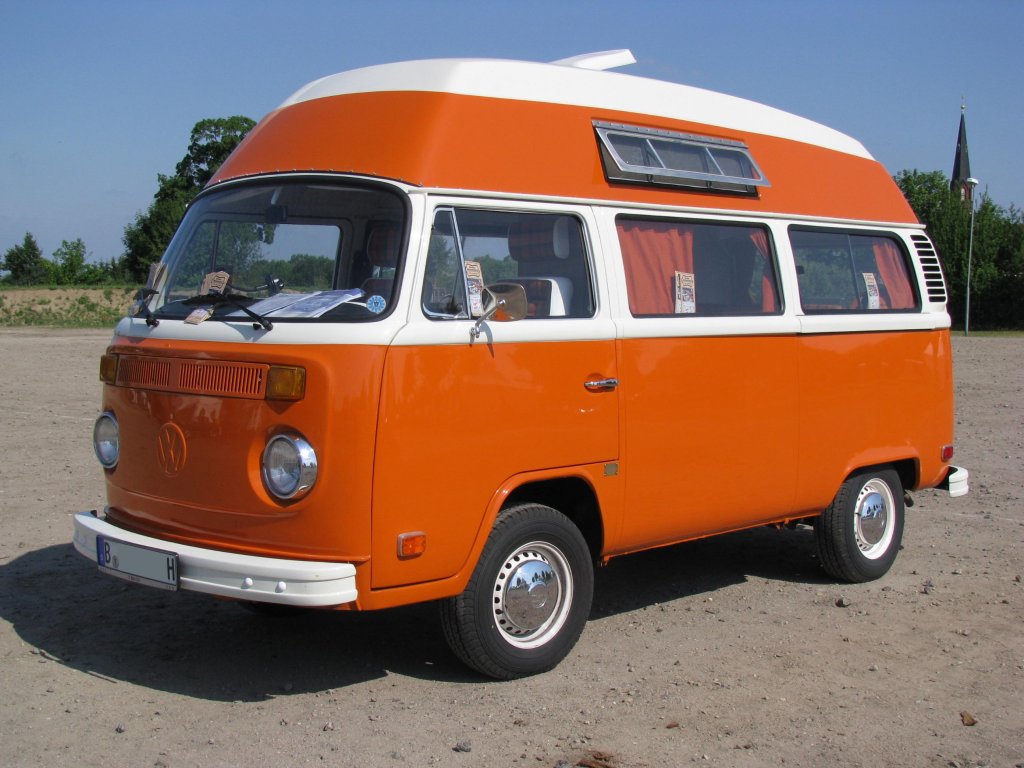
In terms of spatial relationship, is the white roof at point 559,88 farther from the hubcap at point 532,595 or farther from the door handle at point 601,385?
the hubcap at point 532,595

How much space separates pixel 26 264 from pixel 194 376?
314 feet

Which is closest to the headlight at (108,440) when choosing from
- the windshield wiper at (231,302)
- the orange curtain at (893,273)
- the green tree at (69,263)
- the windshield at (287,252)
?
the windshield at (287,252)

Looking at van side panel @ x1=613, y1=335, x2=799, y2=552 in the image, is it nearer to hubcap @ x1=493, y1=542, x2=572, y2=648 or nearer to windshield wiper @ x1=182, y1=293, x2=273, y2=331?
hubcap @ x1=493, y1=542, x2=572, y2=648

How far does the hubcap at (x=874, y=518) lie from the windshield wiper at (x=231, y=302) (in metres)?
4.31

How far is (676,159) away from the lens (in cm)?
617

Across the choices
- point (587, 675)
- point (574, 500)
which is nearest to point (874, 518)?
point (574, 500)

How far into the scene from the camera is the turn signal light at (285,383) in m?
4.62

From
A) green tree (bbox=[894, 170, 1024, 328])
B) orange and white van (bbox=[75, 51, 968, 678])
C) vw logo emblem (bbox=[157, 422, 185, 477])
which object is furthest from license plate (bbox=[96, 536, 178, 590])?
green tree (bbox=[894, 170, 1024, 328])

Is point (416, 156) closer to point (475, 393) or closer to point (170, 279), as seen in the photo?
point (475, 393)

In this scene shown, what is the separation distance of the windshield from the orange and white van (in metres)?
0.01

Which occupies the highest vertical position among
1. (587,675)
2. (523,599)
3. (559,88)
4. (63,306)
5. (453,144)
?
(559,88)

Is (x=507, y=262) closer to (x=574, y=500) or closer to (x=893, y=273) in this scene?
(x=574, y=500)

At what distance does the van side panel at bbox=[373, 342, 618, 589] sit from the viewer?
15.4ft

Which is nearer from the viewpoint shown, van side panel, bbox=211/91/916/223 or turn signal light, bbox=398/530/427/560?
turn signal light, bbox=398/530/427/560
